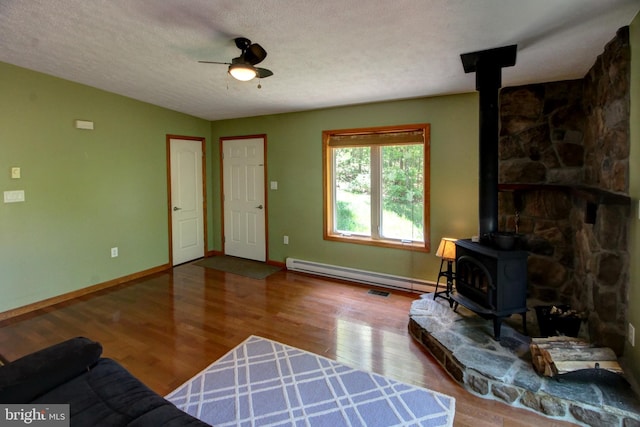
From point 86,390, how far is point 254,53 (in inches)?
90.0

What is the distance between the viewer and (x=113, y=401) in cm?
144

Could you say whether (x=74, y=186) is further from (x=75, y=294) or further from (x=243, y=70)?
(x=243, y=70)

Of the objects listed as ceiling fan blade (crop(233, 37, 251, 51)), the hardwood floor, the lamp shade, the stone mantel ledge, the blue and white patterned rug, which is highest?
ceiling fan blade (crop(233, 37, 251, 51))

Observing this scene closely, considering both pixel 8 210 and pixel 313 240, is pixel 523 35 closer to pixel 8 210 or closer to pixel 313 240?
pixel 313 240

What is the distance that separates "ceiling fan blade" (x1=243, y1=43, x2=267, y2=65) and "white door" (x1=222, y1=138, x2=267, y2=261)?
2.60 m

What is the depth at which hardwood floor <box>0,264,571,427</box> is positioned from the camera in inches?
93.0

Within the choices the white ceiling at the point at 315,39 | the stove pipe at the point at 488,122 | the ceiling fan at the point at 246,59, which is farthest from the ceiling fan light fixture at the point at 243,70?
the stove pipe at the point at 488,122

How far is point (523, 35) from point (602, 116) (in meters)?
0.93

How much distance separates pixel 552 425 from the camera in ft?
6.21

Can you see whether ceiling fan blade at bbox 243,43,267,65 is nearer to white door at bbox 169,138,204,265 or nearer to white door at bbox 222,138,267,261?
white door at bbox 222,138,267,261

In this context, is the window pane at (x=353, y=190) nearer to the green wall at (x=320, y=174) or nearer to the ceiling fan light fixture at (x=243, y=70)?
the green wall at (x=320, y=174)

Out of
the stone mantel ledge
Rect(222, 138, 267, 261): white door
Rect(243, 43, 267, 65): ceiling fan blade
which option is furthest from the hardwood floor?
Rect(243, 43, 267, 65): ceiling fan blade

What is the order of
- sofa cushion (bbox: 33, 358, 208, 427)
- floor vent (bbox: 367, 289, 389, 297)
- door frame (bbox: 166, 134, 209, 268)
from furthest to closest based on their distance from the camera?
door frame (bbox: 166, 134, 209, 268) → floor vent (bbox: 367, 289, 389, 297) → sofa cushion (bbox: 33, 358, 208, 427)

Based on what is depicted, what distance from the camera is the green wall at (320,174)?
3660 mm
